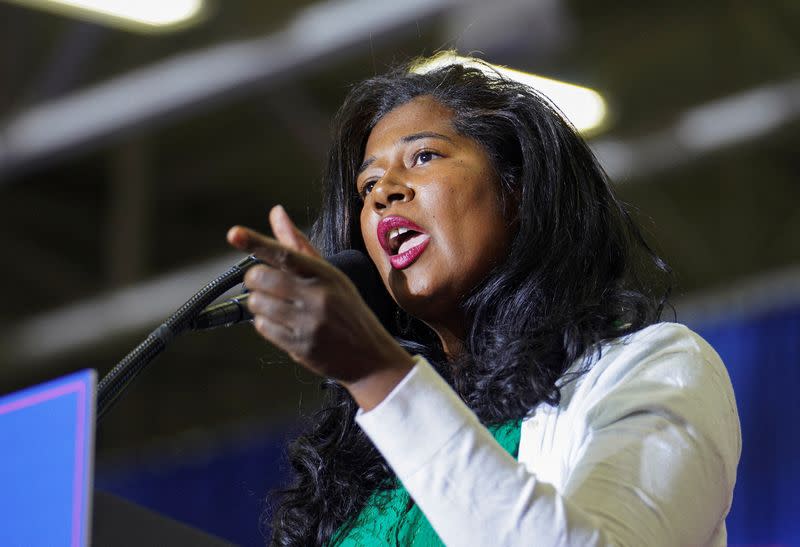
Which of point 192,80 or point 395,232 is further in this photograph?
point 192,80

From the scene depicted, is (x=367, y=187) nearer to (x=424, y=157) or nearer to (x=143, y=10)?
(x=424, y=157)

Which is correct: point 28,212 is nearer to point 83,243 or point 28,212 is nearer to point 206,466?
point 83,243

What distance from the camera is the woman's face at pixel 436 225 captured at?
1.50 m

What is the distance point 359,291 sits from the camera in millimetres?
1509

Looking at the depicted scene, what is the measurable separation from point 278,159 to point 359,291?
5.79 meters

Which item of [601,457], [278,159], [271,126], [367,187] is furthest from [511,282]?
[278,159]

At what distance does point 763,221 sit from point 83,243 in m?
4.27

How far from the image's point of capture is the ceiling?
4.82 meters

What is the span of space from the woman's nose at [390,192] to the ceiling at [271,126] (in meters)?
0.61

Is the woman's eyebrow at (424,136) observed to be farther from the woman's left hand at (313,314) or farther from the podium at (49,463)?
the podium at (49,463)

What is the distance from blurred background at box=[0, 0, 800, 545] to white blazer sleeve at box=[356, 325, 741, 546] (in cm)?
111

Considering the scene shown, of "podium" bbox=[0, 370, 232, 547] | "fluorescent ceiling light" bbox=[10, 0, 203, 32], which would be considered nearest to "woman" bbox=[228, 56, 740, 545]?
"podium" bbox=[0, 370, 232, 547]

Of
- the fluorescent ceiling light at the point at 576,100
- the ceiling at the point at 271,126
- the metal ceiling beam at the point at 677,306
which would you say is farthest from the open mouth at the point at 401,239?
the metal ceiling beam at the point at 677,306

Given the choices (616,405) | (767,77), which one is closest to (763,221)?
(767,77)
